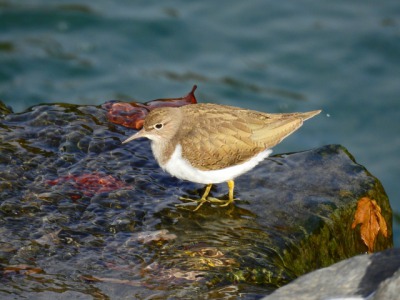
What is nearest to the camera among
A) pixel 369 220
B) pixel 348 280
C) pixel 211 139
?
pixel 348 280

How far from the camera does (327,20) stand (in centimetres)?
1236

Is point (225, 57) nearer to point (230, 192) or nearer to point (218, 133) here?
point (218, 133)

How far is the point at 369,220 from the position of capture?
21.6 ft

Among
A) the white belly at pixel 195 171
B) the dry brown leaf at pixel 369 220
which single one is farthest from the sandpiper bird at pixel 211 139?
the dry brown leaf at pixel 369 220

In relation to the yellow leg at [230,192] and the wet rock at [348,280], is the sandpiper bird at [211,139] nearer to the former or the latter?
the yellow leg at [230,192]

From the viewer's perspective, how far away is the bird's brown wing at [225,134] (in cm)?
639

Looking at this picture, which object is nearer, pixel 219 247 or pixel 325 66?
pixel 219 247

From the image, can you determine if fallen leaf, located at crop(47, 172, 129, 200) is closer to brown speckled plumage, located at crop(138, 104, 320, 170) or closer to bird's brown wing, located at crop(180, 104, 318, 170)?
brown speckled plumage, located at crop(138, 104, 320, 170)

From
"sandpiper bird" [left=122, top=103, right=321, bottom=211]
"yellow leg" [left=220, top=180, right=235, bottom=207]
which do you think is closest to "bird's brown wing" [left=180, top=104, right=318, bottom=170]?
"sandpiper bird" [left=122, top=103, right=321, bottom=211]

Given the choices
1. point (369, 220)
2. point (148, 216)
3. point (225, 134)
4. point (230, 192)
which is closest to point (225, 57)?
point (225, 134)

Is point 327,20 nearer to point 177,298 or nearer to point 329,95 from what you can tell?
point 329,95

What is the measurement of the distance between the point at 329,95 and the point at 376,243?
5.15m

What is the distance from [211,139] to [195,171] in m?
0.35

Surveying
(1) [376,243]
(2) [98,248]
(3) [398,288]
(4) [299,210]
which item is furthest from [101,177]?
(3) [398,288]
